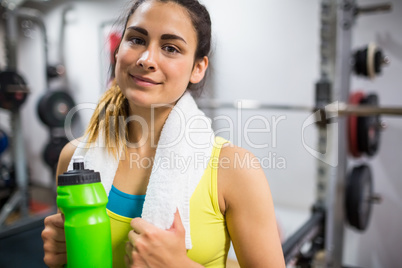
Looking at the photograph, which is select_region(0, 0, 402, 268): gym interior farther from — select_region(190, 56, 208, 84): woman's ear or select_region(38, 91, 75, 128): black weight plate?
select_region(190, 56, 208, 84): woman's ear

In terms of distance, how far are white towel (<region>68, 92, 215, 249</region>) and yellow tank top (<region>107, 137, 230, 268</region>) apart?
1 centimetres

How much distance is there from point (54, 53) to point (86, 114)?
2.32m

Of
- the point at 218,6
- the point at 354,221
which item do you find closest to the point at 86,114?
the point at 218,6

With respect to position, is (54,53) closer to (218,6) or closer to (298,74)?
(298,74)

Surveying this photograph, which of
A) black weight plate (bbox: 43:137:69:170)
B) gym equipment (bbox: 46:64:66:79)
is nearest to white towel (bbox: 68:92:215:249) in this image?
black weight plate (bbox: 43:137:69:170)

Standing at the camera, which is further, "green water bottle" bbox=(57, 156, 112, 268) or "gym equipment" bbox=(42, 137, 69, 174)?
"gym equipment" bbox=(42, 137, 69, 174)

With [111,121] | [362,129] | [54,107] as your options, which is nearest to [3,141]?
[54,107]

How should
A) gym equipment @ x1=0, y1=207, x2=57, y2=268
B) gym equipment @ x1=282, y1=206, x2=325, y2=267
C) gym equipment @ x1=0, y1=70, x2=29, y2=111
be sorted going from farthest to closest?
gym equipment @ x1=0, y1=70, x2=29, y2=111 < gym equipment @ x1=282, y1=206, x2=325, y2=267 < gym equipment @ x1=0, y1=207, x2=57, y2=268

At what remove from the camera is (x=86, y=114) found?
621mm

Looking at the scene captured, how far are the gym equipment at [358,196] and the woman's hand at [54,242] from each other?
1.34 m

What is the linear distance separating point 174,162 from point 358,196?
49.1 inches

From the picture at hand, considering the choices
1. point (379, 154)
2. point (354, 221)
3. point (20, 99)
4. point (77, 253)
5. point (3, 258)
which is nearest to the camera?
point (77, 253)

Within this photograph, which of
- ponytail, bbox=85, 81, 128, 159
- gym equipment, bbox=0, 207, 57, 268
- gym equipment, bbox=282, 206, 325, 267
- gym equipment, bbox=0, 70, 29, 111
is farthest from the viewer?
gym equipment, bbox=0, 70, 29, 111

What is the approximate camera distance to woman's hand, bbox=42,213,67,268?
0.49 m
